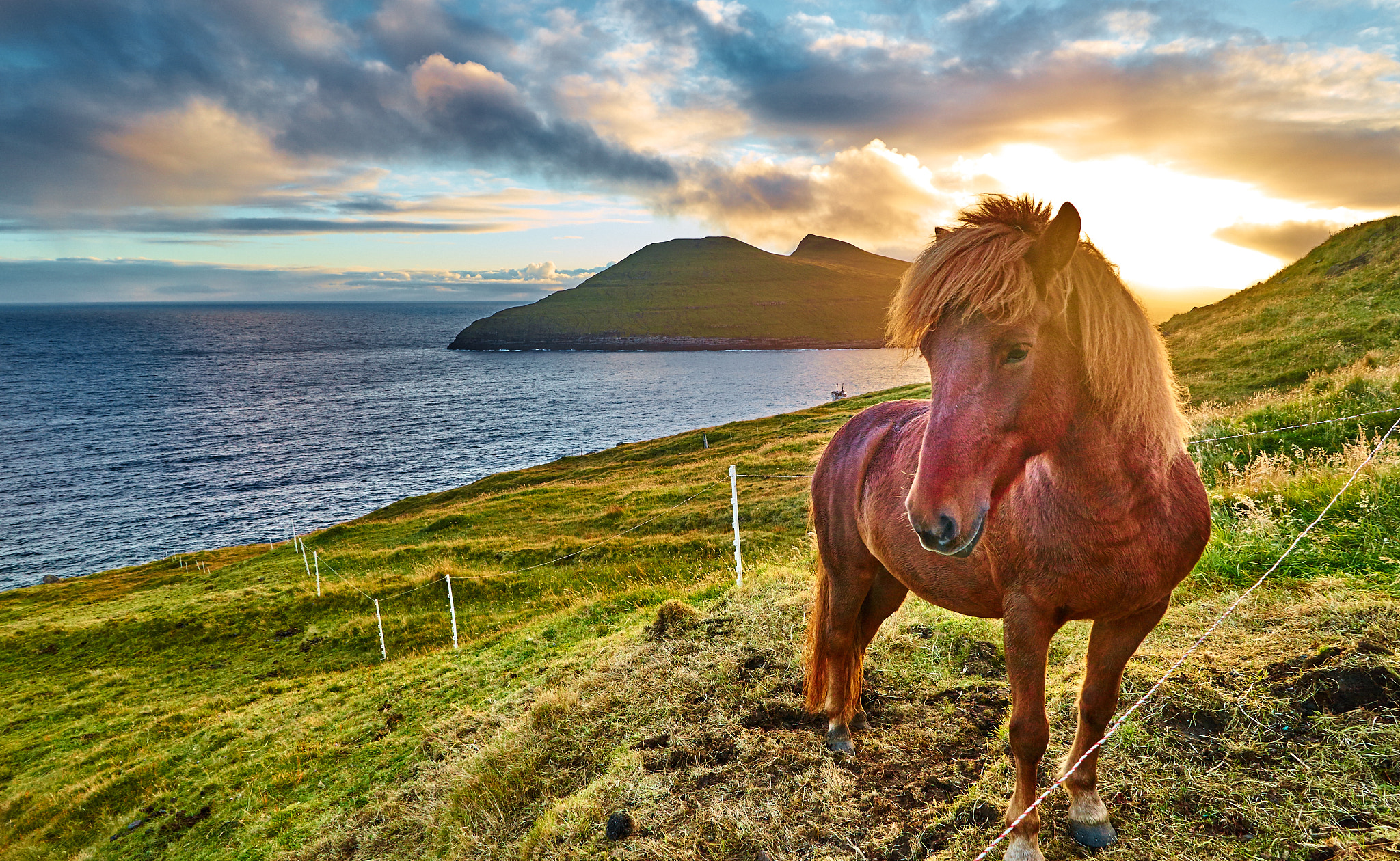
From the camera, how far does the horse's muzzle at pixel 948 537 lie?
1.92 metres

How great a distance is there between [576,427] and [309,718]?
69.6 m

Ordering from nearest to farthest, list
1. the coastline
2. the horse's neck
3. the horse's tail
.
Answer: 1. the horse's neck
2. the horse's tail
3. the coastline

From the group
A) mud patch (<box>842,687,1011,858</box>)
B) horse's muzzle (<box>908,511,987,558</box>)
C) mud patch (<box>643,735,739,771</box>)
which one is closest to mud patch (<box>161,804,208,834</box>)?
mud patch (<box>643,735,739,771</box>)

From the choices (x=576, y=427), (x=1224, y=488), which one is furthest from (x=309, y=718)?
(x=576, y=427)

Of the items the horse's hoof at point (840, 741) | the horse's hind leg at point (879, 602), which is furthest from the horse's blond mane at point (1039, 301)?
the horse's hoof at point (840, 741)

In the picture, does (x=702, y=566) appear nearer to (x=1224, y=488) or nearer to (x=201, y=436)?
(x=1224, y=488)

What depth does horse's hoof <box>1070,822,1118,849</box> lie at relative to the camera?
3.03m

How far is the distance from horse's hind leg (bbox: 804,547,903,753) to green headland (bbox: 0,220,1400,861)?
9.7 inches

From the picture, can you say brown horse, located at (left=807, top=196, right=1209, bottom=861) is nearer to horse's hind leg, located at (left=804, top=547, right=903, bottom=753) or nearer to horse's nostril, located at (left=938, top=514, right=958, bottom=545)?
horse's nostril, located at (left=938, top=514, right=958, bottom=545)

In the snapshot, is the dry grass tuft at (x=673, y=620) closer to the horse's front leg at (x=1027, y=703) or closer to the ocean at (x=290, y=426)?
the horse's front leg at (x=1027, y=703)

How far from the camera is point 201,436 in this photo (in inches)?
3002

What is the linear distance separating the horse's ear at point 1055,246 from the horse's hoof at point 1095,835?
275 cm

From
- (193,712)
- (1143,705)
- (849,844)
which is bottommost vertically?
(193,712)

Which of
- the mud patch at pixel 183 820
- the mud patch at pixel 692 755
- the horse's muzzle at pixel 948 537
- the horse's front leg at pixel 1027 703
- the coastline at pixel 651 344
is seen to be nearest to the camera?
the horse's muzzle at pixel 948 537
